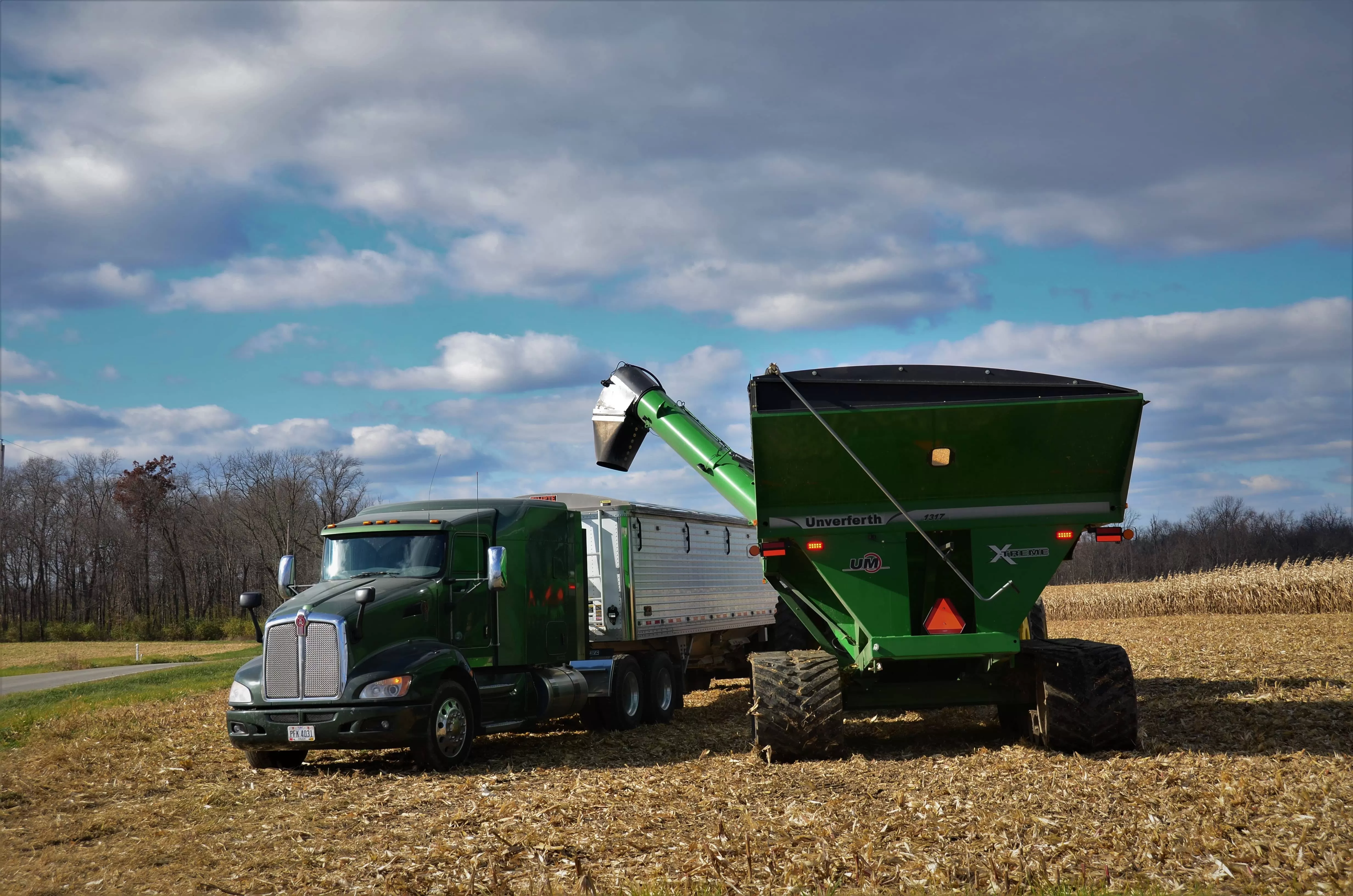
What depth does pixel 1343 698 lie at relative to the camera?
13.0 m

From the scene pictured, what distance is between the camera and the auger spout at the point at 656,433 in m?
13.7

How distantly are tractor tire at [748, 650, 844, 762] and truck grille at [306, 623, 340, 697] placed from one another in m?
4.14

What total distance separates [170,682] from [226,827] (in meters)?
21.7

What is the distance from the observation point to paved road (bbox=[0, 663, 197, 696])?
2922 cm

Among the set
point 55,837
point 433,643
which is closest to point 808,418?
point 433,643

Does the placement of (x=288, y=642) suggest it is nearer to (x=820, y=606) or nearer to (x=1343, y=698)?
(x=820, y=606)

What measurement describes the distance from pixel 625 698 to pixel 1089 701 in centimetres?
647

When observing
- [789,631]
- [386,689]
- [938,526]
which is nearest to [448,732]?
[386,689]

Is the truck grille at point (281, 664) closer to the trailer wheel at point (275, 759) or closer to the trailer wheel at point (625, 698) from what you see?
the trailer wheel at point (275, 759)

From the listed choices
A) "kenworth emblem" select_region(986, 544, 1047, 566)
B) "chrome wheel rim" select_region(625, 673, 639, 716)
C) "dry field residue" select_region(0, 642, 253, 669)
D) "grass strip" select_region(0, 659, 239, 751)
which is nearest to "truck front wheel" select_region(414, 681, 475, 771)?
"chrome wheel rim" select_region(625, 673, 639, 716)

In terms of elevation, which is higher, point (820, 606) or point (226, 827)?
point (820, 606)

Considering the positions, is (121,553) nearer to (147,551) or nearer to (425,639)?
(147,551)

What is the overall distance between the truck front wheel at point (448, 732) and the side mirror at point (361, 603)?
1.02 metres

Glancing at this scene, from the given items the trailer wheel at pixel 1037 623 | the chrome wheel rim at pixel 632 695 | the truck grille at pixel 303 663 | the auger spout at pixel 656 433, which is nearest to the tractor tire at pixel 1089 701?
the trailer wheel at pixel 1037 623
